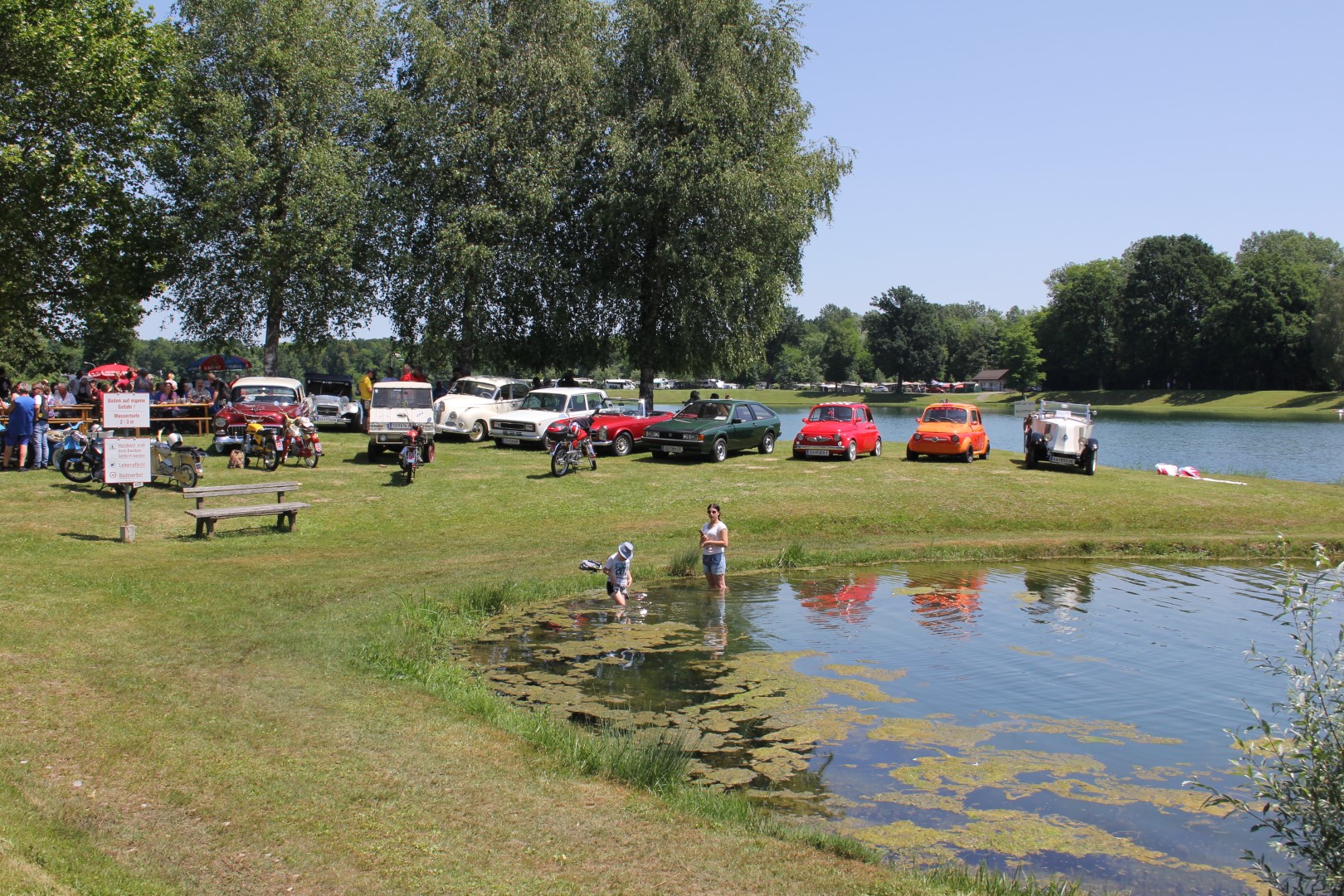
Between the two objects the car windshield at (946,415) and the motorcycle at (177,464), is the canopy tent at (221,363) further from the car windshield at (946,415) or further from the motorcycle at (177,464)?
the car windshield at (946,415)

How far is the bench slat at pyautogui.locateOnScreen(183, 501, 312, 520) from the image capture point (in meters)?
16.6

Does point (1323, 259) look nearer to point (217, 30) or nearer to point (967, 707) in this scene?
point (217, 30)

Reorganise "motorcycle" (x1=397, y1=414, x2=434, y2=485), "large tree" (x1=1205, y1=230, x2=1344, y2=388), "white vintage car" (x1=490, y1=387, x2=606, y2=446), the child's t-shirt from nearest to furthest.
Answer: the child's t-shirt, "motorcycle" (x1=397, y1=414, x2=434, y2=485), "white vintage car" (x1=490, y1=387, x2=606, y2=446), "large tree" (x1=1205, y1=230, x2=1344, y2=388)

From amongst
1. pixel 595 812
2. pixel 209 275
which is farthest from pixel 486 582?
pixel 209 275

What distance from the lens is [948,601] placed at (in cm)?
1497

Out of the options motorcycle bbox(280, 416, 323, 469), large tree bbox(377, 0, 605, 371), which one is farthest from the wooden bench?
large tree bbox(377, 0, 605, 371)

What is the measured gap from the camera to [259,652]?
9.74m

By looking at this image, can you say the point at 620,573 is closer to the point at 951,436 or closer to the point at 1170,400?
the point at 951,436

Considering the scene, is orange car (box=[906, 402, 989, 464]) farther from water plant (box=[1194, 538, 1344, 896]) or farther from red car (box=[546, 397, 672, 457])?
water plant (box=[1194, 538, 1344, 896])

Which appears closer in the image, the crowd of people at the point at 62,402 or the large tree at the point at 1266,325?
the crowd of people at the point at 62,402

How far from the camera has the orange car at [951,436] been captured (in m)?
28.4

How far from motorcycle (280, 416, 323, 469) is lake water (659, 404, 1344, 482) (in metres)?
16.6

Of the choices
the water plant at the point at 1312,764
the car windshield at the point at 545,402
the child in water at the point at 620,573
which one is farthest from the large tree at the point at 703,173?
the water plant at the point at 1312,764

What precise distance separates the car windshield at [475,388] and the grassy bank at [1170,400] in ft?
158
